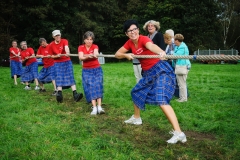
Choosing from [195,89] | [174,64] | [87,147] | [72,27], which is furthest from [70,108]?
[72,27]

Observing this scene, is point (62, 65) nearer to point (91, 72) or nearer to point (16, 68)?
Result: point (91, 72)

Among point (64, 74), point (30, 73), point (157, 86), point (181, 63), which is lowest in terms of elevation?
point (30, 73)

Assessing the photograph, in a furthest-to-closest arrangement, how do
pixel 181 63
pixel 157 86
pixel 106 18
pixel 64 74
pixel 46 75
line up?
pixel 106 18, pixel 46 75, pixel 64 74, pixel 181 63, pixel 157 86

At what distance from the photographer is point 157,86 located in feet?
12.0

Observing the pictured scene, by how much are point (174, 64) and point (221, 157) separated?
405cm

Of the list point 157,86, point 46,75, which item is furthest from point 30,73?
point 157,86

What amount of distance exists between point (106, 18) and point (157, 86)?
106ft

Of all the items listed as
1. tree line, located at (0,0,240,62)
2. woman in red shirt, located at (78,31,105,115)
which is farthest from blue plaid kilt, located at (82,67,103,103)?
tree line, located at (0,0,240,62)

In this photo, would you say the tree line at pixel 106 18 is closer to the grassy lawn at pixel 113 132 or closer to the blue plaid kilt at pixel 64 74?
the blue plaid kilt at pixel 64 74

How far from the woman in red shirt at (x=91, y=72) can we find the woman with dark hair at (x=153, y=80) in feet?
4.80

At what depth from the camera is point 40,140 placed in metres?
3.57

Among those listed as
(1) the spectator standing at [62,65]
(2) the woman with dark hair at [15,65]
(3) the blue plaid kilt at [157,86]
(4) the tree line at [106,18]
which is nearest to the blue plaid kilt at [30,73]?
(2) the woman with dark hair at [15,65]

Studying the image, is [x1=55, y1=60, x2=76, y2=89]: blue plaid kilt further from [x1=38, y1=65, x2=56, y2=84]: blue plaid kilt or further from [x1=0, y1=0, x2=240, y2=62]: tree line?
[x1=0, y1=0, x2=240, y2=62]: tree line

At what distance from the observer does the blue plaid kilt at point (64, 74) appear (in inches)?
263
